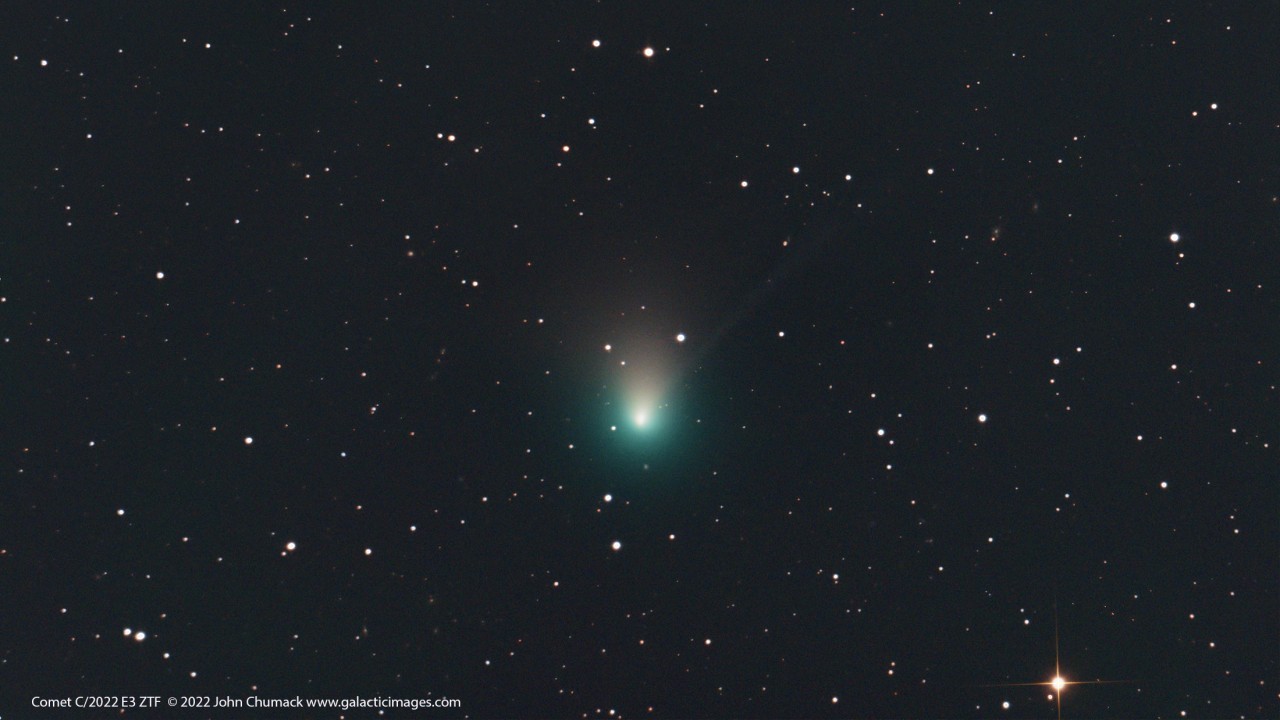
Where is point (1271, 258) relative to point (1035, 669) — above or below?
above

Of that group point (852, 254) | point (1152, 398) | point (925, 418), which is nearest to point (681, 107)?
point (852, 254)

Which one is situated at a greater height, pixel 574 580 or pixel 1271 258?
pixel 1271 258

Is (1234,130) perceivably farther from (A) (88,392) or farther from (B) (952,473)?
(A) (88,392)

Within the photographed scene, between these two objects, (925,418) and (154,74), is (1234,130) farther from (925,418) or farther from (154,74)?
(154,74)

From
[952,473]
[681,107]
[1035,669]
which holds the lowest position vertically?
[1035,669]

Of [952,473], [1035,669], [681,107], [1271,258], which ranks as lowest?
[1035,669]

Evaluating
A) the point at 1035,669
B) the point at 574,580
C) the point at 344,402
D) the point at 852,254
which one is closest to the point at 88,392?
the point at 344,402
